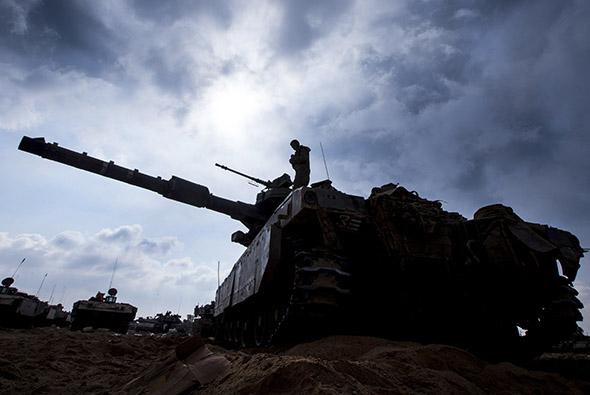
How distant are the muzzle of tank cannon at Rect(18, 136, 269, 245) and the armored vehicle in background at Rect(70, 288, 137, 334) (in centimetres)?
733

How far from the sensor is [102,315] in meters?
16.9

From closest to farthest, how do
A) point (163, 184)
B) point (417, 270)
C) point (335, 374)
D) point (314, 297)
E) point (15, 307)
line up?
1. point (335, 374)
2. point (314, 297)
3. point (417, 270)
4. point (163, 184)
5. point (15, 307)

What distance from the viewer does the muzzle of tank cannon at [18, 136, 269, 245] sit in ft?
40.3

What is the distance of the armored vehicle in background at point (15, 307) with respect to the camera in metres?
13.8

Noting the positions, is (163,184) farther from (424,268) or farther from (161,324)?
(161,324)

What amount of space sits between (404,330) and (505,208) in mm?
2795

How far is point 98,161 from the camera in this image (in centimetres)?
1258

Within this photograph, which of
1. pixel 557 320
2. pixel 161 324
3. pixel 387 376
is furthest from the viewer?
pixel 161 324

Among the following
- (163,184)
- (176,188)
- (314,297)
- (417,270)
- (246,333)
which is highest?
(163,184)

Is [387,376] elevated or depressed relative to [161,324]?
depressed

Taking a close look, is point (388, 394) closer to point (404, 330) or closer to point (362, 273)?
point (404, 330)

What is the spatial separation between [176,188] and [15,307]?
25.4 ft

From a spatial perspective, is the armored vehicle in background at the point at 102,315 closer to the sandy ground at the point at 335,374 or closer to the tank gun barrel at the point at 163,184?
the tank gun barrel at the point at 163,184

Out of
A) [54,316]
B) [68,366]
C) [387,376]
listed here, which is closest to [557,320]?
[387,376]
